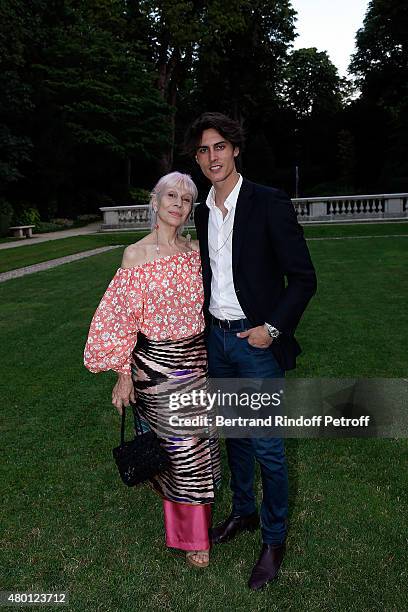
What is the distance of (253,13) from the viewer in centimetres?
3756

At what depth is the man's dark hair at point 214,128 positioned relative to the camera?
9.18ft

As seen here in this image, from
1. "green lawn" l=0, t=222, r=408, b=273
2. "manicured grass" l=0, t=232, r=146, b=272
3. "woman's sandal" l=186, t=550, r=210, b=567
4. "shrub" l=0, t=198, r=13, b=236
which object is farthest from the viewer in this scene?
"shrub" l=0, t=198, r=13, b=236

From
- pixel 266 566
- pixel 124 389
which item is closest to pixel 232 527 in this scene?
pixel 266 566

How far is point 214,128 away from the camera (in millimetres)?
2816

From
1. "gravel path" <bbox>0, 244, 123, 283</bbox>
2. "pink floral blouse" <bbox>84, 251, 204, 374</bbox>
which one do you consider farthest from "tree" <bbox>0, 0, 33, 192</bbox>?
"pink floral blouse" <bbox>84, 251, 204, 374</bbox>

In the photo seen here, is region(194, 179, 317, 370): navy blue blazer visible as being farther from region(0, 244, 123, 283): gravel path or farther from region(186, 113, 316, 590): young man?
region(0, 244, 123, 283): gravel path

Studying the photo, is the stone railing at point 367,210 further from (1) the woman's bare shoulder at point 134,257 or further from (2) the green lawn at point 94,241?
(1) the woman's bare shoulder at point 134,257

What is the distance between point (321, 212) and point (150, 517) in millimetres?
23338

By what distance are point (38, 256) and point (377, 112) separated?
108 feet

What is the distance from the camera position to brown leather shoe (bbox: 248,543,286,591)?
286 cm

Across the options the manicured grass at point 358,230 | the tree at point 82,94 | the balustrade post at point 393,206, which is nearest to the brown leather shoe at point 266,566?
the manicured grass at point 358,230

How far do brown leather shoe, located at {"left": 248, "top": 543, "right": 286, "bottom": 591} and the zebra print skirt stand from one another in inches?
15.0

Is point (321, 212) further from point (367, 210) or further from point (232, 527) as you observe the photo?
point (232, 527)

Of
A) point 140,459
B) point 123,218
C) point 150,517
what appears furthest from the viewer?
point 123,218
